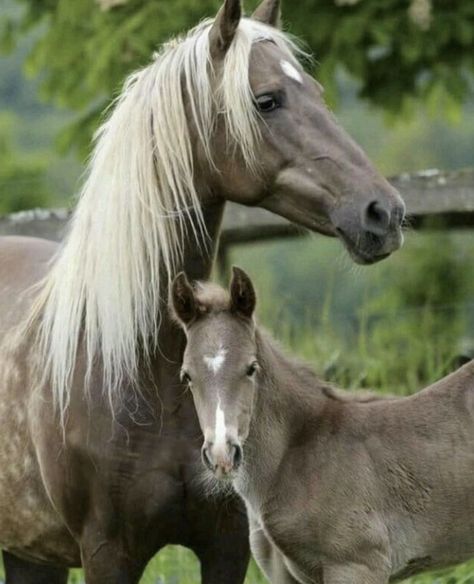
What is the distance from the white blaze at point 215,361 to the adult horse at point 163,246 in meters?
0.34

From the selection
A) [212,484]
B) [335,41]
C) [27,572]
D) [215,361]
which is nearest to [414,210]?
[335,41]

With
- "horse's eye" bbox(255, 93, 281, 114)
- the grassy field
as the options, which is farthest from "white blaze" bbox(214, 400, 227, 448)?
the grassy field

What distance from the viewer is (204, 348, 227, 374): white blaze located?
481 cm

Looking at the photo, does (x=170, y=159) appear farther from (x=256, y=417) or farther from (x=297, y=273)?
(x=297, y=273)

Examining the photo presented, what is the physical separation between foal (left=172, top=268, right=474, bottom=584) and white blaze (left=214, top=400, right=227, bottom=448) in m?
0.11

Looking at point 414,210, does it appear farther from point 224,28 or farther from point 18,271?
point 224,28

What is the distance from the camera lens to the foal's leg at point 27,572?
642 centimetres

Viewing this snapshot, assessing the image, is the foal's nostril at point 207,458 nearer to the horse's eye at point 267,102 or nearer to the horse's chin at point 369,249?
the horse's chin at point 369,249

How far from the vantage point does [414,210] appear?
328 inches

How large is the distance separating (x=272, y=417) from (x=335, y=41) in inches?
153

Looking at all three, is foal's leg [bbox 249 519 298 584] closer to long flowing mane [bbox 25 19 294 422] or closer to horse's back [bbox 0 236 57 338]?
long flowing mane [bbox 25 19 294 422]

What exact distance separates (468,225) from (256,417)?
386 centimetres

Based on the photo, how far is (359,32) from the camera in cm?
863

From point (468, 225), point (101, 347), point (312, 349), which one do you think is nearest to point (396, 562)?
point (101, 347)
